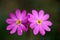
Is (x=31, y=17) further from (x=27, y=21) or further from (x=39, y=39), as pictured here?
(x=39, y=39)

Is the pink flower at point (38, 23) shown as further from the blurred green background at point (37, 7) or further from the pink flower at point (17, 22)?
the blurred green background at point (37, 7)

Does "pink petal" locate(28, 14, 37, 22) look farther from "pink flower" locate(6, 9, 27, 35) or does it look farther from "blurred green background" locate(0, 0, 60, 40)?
"blurred green background" locate(0, 0, 60, 40)

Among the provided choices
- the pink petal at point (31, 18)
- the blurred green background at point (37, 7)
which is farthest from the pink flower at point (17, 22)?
the blurred green background at point (37, 7)

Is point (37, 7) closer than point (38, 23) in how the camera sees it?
No

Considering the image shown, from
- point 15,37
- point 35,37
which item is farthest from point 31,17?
point 15,37

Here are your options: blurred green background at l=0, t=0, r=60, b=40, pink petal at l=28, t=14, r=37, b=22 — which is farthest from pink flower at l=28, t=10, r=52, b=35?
blurred green background at l=0, t=0, r=60, b=40

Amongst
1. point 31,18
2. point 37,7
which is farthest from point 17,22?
point 37,7

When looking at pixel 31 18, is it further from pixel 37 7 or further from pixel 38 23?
pixel 37 7

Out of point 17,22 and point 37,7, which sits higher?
point 17,22
